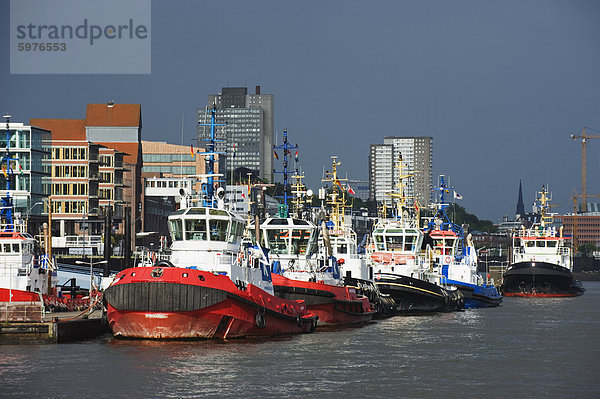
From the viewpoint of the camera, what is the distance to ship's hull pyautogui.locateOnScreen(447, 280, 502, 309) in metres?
96.4

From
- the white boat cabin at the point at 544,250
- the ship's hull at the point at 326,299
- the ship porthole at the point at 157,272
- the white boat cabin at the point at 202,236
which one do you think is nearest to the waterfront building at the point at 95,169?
the ship's hull at the point at 326,299

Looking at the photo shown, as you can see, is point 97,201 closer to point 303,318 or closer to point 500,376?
point 303,318

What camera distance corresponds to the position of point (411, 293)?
82.1m

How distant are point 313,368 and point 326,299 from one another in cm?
1925

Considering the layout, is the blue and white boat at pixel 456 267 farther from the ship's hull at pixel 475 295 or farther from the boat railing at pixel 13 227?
the boat railing at pixel 13 227

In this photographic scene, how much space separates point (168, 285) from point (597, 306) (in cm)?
6599

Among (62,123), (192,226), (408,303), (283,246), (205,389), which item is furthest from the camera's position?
(62,123)

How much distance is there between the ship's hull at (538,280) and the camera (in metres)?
123

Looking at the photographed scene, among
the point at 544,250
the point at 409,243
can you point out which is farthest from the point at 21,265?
the point at 544,250

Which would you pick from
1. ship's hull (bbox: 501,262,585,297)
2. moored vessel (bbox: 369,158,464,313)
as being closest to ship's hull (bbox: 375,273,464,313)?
moored vessel (bbox: 369,158,464,313)

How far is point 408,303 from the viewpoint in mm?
82562

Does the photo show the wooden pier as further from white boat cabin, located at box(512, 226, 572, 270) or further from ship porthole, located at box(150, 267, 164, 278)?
white boat cabin, located at box(512, 226, 572, 270)

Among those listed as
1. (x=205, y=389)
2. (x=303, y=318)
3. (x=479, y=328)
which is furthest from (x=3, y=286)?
(x=479, y=328)

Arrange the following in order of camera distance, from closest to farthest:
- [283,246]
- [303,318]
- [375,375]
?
1. [375,375]
2. [303,318]
3. [283,246]
